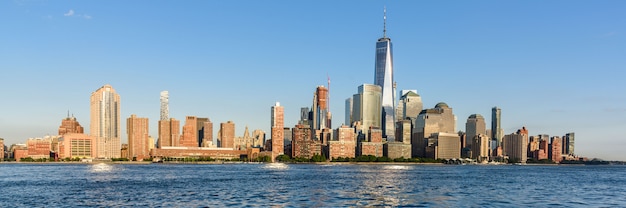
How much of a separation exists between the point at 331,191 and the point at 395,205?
22823mm

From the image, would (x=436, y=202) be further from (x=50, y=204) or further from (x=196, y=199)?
(x=50, y=204)

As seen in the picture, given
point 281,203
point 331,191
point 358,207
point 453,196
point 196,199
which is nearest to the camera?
point 358,207

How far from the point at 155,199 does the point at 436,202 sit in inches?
1549

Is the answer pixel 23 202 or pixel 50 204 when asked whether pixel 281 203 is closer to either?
pixel 50 204

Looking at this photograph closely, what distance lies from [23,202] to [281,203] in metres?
35.5

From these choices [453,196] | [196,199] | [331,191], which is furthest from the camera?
[331,191]

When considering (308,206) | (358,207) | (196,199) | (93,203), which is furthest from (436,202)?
(93,203)

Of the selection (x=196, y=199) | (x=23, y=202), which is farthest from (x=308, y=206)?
(x=23, y=202)

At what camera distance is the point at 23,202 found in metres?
74.1

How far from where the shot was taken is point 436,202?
244 feet

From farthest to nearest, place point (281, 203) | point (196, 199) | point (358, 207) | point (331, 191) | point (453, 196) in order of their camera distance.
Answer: point (331, 191), point (453, 196), point (196, 199), point (281, 203), point (358, 207)

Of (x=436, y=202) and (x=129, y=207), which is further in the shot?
(x=436, y=202)

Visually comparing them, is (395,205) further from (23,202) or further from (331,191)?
(23,202)

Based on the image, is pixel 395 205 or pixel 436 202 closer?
pixel 395 205
